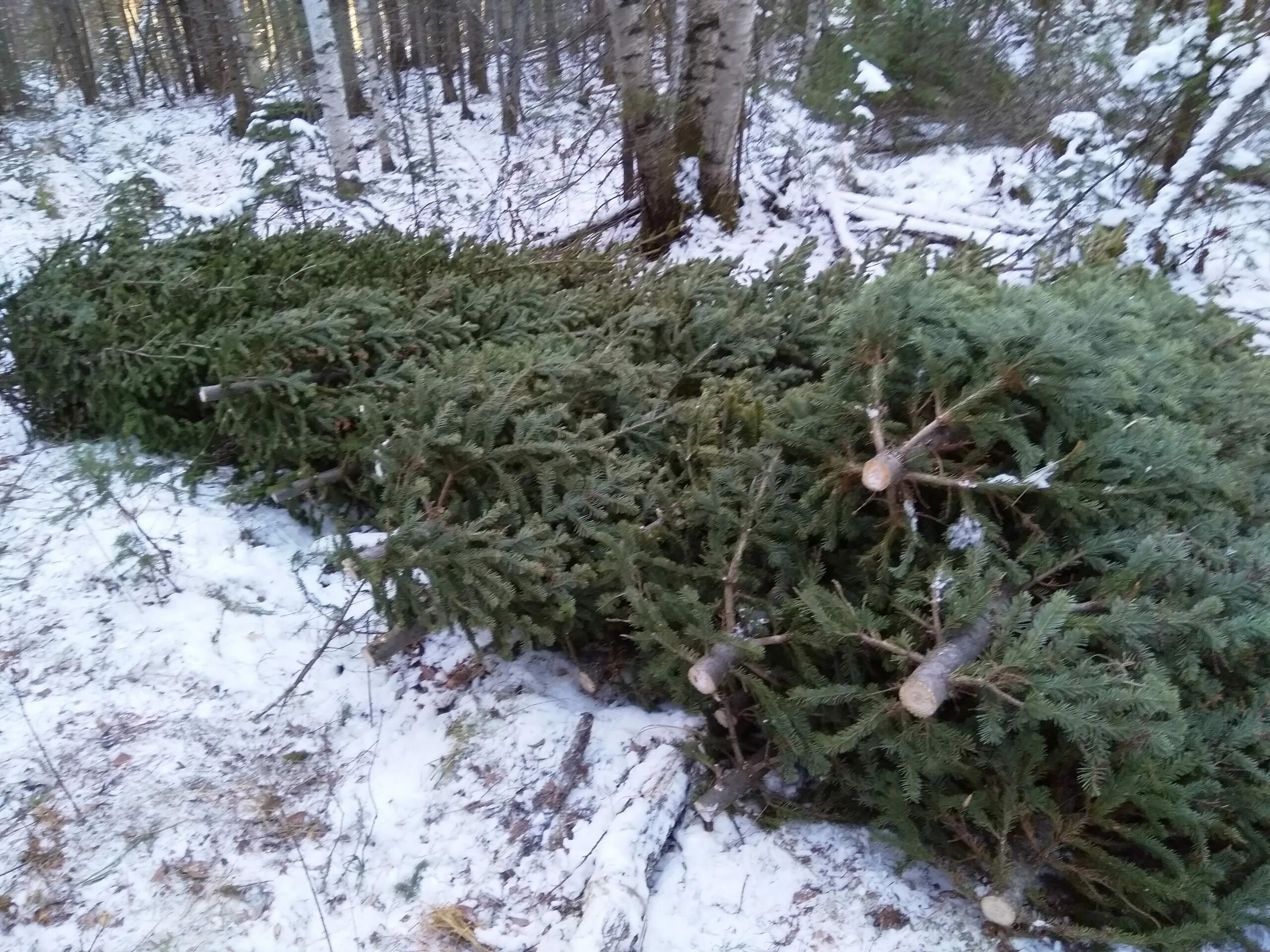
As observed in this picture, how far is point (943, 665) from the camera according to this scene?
271 centimetres

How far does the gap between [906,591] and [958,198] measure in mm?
8418

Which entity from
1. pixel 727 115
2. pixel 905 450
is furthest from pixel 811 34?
pixel 905 450

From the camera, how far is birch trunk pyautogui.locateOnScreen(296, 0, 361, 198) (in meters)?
9.95

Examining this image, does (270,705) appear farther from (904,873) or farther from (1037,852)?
(1037,852)

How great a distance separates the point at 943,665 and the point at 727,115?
283 inches

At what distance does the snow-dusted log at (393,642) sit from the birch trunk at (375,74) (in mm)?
10586

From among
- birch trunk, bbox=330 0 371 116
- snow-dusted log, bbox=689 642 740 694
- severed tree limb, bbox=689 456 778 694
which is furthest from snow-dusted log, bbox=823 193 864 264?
birch trunk, bbox=330 0 371 116

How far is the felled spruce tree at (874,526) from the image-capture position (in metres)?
2.76

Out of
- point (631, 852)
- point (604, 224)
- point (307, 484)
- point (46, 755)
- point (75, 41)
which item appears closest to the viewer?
point (631, 852)

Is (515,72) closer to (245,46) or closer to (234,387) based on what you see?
(245,46)

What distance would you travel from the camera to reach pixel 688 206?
28.7ft

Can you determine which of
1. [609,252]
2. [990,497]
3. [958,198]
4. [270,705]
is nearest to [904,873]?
[990,497]

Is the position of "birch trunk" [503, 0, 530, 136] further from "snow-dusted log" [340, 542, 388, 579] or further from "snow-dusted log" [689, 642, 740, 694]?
"snow-dusted log" [689, 642, 740, 694]

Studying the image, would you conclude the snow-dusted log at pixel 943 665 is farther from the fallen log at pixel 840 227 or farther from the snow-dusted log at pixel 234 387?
the fallen log at pixel 840 227
